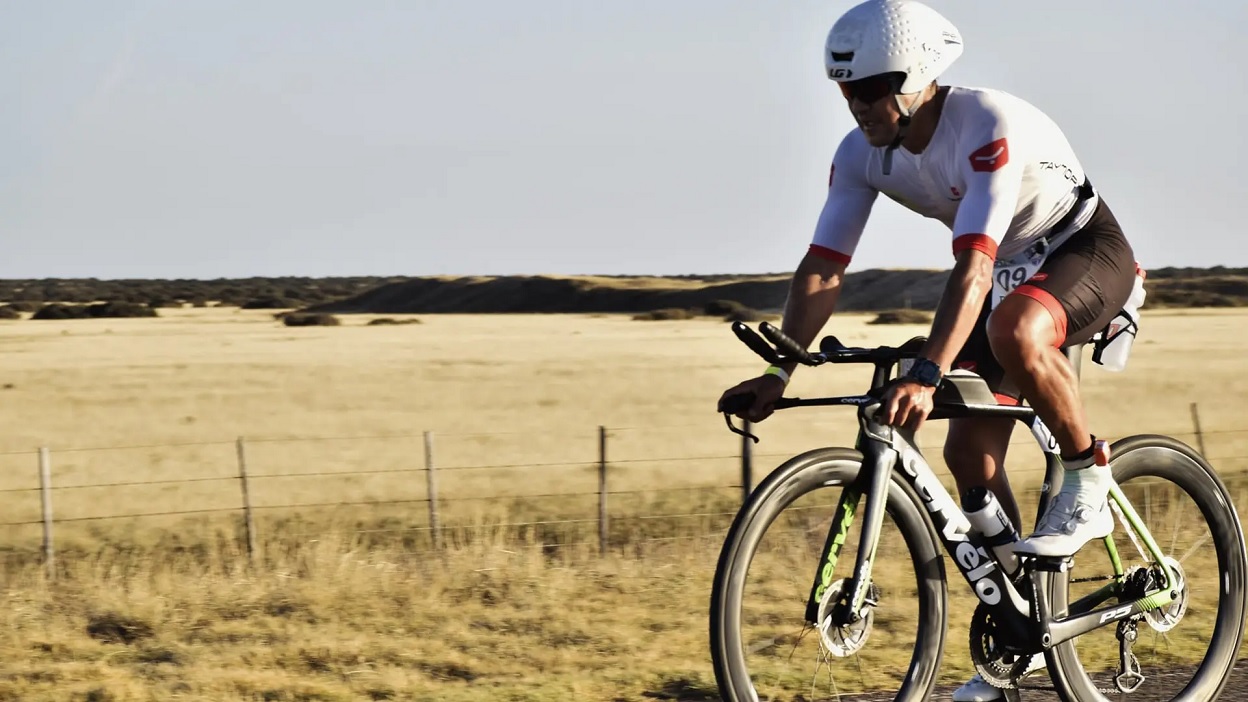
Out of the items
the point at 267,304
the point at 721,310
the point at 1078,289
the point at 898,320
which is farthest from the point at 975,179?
the point at 267,304

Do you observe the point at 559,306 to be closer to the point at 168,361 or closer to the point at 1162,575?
the point at 168,361

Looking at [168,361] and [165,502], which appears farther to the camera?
[168,361]

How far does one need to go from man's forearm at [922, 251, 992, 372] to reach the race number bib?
0.42 metres

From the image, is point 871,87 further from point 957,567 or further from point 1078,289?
point 957,567

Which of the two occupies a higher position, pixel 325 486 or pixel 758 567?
pixel 758 567

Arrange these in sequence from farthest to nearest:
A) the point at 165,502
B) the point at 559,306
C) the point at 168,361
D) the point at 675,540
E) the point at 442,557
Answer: the point at 559,306 < the point at 168,361 < the point at 165,502 < the point at 675,540 < the point at 442,557

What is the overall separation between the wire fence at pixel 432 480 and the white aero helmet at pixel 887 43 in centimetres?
734

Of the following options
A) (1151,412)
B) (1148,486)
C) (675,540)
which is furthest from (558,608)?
(1151,412)

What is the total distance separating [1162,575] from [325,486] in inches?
586

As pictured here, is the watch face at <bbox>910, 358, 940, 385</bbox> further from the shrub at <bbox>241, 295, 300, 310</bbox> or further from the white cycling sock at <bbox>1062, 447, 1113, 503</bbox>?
the shrub at <bbox>241, 295, 300, 310</bbox>

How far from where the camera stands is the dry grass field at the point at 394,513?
571 cm

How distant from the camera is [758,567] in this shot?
4.74 metres

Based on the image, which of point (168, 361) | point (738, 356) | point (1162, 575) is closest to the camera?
point (1162, 575)

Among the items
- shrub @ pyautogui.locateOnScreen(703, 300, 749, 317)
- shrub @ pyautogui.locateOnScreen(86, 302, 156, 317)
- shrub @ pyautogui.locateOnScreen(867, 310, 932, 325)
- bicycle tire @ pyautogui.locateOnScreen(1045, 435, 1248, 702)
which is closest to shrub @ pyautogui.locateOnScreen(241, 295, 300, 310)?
shrub @ pyautogui.locateOnScreen(86, 302, 156, 317)
